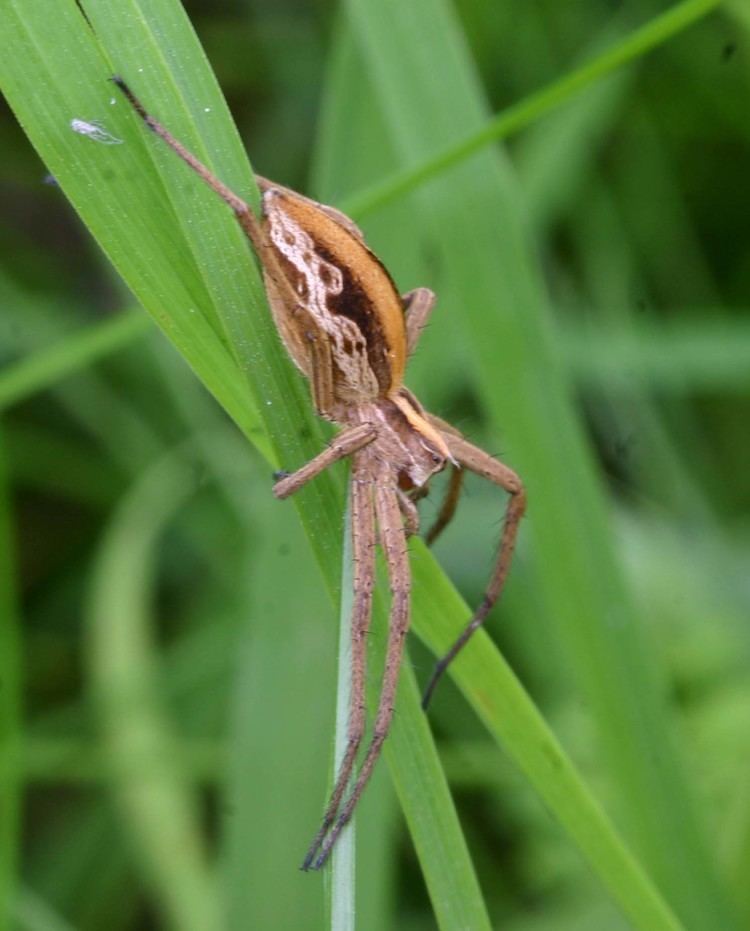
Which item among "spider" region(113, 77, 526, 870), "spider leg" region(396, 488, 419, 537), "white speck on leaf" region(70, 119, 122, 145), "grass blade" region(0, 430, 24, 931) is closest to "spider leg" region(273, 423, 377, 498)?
"spider" region(113, 77, 526, 870)

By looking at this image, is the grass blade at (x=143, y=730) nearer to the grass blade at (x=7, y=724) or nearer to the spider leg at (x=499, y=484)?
the grass blade at (x=7, y=724)

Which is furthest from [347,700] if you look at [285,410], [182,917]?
[182,917]

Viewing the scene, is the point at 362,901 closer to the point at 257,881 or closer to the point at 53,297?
the point at 257,881

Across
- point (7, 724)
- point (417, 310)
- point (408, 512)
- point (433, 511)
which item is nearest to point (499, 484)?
point (408, 512)

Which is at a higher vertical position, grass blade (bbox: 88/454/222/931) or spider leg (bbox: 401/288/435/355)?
spider leg (bbox: 401/288/435/355)

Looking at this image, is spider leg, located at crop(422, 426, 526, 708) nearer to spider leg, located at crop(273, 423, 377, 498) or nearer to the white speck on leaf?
spider leg, located at crop(273, 423, 377, 498)

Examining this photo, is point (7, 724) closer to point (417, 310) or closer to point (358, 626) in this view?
point (358, 626)

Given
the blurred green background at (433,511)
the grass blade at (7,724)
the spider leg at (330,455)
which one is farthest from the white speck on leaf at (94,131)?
the grass blade at (7,724)
